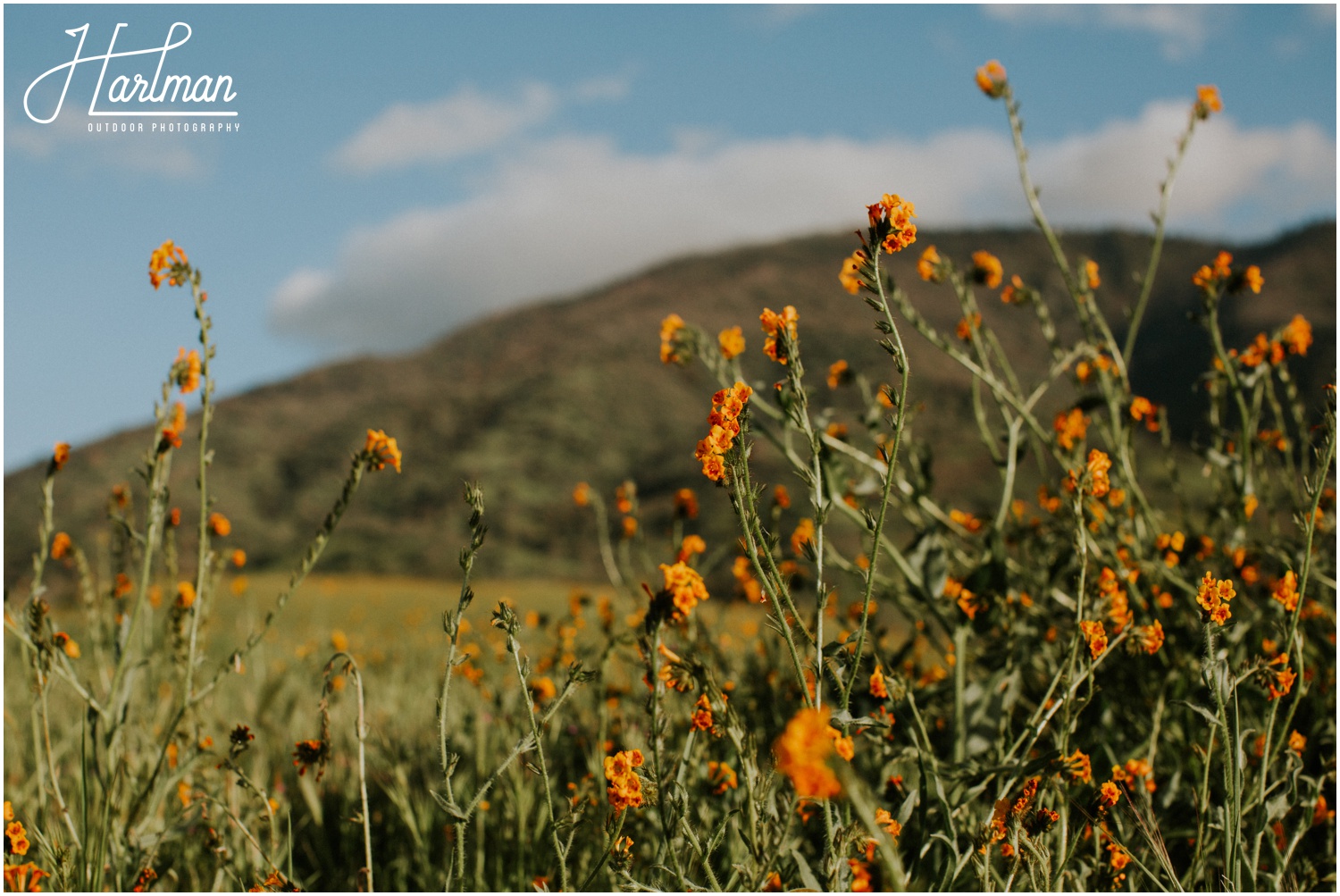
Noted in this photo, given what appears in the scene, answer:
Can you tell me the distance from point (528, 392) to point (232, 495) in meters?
8.48

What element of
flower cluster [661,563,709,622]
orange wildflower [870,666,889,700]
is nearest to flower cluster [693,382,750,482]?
flower cluster [661,563,709,622]

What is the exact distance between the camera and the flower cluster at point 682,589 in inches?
42.6

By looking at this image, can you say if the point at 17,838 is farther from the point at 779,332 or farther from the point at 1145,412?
the point at 1145,412

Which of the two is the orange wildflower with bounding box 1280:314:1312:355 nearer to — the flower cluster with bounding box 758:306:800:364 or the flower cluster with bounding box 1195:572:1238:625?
the flower cluster with bounding box 1195:572:1238:625

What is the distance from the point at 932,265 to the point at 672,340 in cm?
78

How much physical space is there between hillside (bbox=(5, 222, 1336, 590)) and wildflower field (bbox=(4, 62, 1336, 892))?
650 cm

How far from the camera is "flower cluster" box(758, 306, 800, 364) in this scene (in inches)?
49.1

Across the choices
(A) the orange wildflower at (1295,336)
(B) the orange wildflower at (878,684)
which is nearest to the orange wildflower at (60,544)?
(B) the orange wildflower at (878,684)

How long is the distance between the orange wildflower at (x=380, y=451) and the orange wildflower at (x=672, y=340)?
0.70 meters

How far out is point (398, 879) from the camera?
6.10 feet

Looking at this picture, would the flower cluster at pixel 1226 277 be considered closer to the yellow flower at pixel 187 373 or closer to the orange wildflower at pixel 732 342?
the orange wildflower at pixel 732 342

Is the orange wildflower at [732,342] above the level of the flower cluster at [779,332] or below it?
above

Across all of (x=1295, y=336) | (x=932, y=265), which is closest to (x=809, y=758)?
(x=932, y=265)

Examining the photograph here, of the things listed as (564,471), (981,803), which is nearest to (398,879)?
(981,803)
